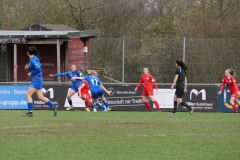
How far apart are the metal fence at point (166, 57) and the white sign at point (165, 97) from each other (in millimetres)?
3944

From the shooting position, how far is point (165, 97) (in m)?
25.0

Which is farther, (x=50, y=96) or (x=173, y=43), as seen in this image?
(x=173, y=43)

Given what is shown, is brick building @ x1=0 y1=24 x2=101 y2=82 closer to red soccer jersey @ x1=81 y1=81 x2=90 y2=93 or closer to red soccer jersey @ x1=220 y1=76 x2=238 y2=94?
red soccer jersey @ x1=81 y1=81 x2=90 y2=93

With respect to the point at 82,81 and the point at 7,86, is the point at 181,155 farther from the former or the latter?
the point at 7,86

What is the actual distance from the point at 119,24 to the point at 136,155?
30590mm

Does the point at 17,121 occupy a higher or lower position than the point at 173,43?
lower

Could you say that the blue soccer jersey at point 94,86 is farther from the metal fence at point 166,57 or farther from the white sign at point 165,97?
the metal fence at point 166,57

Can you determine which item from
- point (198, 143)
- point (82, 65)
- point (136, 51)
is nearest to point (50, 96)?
point (136, 51)

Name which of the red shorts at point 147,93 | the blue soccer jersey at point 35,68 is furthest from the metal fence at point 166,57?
the blue soccer jersey at point 35,68

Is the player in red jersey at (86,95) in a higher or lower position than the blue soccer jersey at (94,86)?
lower

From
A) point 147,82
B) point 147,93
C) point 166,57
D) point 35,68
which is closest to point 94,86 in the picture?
point 147,93

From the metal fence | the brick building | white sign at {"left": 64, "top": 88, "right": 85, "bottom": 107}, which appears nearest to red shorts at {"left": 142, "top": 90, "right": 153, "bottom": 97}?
white sign at {"left": 64, "top": 88, "right": 85, "bottom": 107}

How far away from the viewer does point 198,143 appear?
10844 mm

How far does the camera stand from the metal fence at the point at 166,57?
93.7 ft
